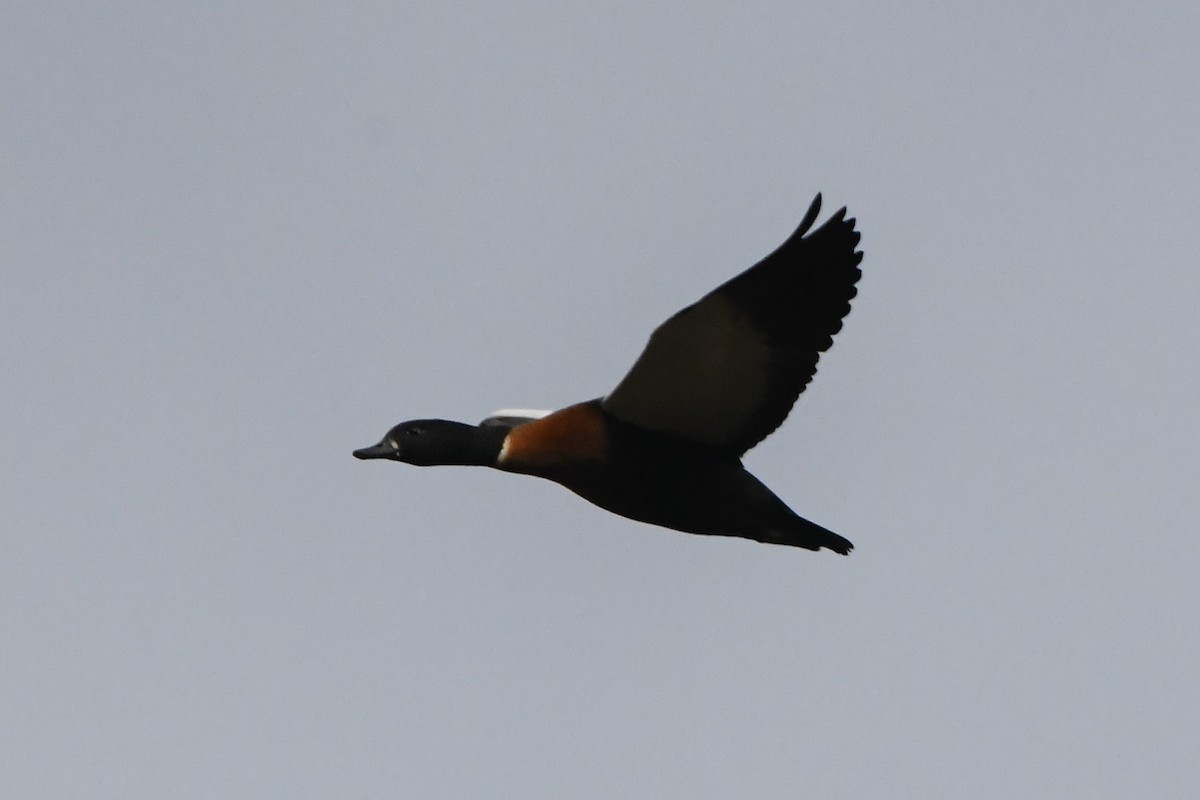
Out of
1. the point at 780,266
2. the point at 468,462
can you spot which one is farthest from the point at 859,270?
the point at 468,462

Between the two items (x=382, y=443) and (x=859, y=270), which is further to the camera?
(x=382, y=443)

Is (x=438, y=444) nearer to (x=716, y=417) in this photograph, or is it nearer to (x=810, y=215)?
(x=716, y=417)

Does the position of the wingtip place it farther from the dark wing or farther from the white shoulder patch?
the white shoulder patch

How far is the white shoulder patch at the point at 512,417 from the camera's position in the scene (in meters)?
19.9

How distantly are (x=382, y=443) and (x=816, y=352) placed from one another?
3.90 m

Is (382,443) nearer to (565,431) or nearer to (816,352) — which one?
(565,431)

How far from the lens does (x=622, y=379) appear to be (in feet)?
60.8

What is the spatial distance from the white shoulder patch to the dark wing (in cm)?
134

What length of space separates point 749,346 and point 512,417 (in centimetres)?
256

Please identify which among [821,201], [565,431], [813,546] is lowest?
[813,546]

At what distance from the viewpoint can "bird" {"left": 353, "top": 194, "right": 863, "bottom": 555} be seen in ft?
60.6

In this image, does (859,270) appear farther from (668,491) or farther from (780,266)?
(668,491)

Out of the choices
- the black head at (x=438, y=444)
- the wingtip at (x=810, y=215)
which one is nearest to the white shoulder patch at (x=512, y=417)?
the black head at (x=438, y=444)

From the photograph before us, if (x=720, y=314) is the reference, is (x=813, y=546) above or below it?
below
